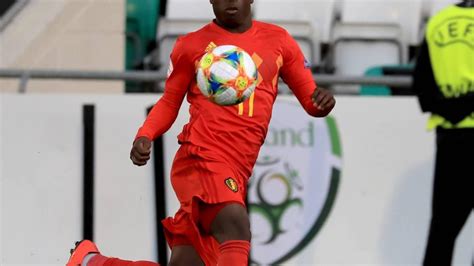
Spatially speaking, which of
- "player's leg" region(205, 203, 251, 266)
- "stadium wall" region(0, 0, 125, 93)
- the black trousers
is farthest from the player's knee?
"stadium wall" region(0, 0, 125, 93)

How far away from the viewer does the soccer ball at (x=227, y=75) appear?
5.87m

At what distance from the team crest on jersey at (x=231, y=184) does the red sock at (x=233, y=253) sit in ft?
0.84

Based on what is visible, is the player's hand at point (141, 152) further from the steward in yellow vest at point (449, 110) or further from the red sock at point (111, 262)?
the steward in yellow vest at point (449, 110)

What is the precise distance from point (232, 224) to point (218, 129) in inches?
18.5

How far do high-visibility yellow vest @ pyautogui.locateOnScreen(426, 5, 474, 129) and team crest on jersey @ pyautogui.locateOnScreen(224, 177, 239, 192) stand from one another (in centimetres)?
199

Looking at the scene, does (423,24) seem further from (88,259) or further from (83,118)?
(88,259)

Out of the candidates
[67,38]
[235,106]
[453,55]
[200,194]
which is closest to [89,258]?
[200,194]

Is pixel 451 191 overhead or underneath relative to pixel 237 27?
underneath

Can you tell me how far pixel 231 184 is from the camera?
5.98 metres

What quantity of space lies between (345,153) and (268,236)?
761mm

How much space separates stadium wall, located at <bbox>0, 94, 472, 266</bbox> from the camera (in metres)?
8.74

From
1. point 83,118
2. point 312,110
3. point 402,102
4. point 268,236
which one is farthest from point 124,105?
point 312,110

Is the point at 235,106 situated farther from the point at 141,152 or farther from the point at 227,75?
the point at 141,152

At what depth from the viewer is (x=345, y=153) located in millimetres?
8836
